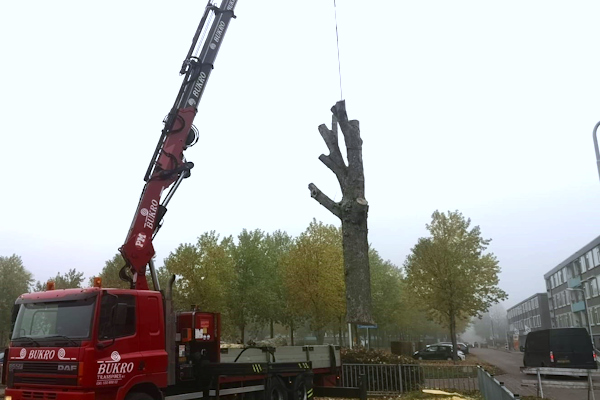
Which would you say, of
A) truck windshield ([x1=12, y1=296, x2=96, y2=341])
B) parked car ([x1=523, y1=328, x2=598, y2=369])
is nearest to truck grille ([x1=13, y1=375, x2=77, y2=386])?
truck windshield ([x1=12, y1=296, x2=96, y2=341])

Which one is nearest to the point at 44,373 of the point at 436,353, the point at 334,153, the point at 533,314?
the point at 334,153

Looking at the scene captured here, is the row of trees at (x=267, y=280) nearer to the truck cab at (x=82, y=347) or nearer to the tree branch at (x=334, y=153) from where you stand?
the tree branch at (x=334, y=153)

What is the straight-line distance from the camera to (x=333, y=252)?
33.4 m

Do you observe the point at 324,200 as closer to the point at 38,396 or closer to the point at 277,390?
the point at 277,390

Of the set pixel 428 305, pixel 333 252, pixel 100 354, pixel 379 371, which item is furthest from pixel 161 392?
pixel 428 305

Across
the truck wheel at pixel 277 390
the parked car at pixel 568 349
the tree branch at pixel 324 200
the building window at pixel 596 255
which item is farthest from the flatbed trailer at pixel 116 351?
the building window at pixel 596 255

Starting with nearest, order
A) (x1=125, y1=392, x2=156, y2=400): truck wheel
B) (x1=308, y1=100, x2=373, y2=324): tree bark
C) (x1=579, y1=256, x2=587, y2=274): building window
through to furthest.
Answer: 1. (x1=125, y1=392, x2=156, y2=400): truck wheel
2. (x1=308, y1=100, x2=373, y2=324): tree bark
3. (x1=579, y1=256, x2=587, y2=274): building window

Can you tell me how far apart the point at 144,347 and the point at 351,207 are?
26.7 ft

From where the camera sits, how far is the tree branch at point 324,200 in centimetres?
1574

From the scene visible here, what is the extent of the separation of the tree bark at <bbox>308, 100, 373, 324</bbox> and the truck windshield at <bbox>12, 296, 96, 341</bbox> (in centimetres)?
843

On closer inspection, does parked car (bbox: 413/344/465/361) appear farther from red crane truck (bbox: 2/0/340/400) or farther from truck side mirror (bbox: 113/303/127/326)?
truck side mirror (bbox: 113/303/127/326)

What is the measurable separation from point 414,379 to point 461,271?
18.2 m

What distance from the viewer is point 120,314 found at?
324 inches

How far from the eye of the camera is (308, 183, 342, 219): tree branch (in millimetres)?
15735
